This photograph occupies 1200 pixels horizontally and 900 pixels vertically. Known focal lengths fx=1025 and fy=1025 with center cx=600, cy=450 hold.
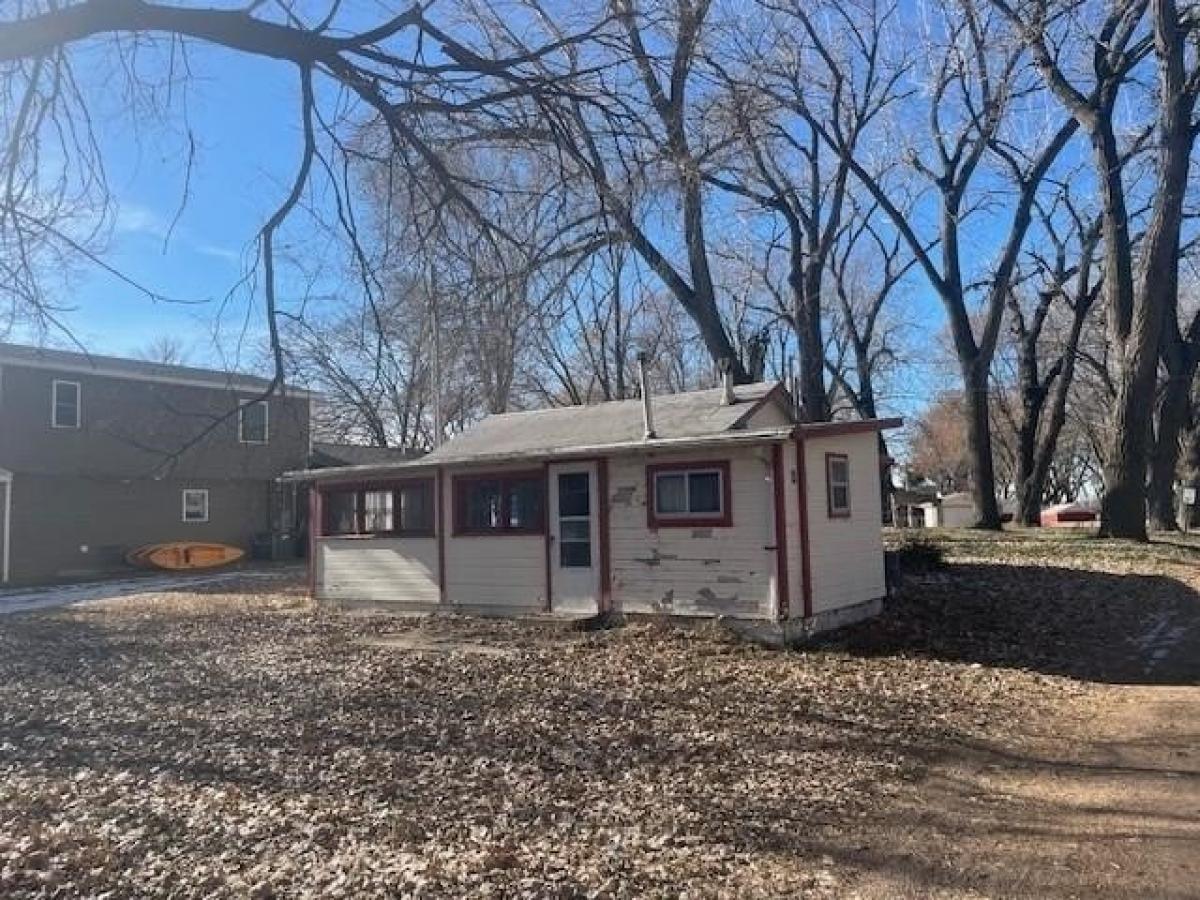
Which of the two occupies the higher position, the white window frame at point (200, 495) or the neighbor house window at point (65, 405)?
the neighbor house window at point (65, 405)

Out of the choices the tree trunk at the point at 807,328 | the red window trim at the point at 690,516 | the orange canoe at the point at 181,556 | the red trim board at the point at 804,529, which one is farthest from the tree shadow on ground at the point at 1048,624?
the orange canoe at the point at 181,556

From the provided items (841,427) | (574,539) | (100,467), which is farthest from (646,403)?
Answer: (100,467)

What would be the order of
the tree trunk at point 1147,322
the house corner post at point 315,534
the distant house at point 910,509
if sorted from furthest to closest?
1. the distant house at point 910,509
2. the tree trunk at point 1147,322
3. the house corner post at point 315,534

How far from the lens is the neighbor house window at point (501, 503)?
14.2 meters

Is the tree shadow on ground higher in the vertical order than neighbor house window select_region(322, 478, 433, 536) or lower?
lower

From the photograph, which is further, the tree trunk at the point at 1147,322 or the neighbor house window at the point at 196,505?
the neighbor house window at the point at 196,505

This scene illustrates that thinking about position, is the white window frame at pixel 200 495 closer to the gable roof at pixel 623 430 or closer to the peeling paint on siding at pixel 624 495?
the gable roof at pixel 623 430

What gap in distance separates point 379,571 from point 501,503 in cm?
280

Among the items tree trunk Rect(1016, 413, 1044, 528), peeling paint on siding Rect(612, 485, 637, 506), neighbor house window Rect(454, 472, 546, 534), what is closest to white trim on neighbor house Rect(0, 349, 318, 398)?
neighbor house window Rect(454, 472, 546, 534)

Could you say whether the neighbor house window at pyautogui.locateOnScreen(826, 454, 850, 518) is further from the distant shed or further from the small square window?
the distant shed

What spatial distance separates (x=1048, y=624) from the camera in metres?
12.9

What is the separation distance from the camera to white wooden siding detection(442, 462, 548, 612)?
14078 mm

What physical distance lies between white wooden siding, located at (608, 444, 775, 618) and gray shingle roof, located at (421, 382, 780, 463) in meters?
0.56

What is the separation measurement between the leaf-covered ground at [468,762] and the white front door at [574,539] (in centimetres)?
148
